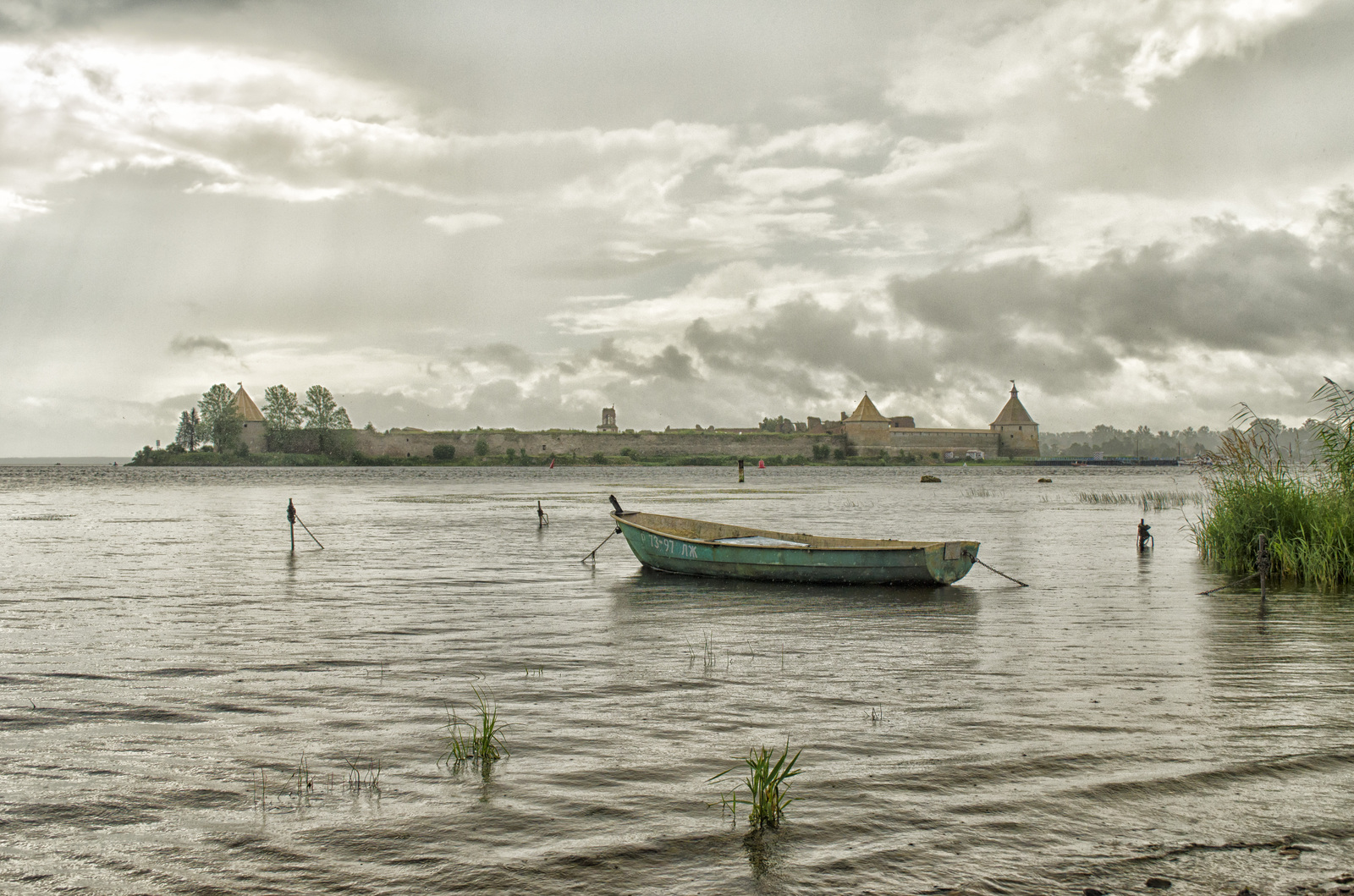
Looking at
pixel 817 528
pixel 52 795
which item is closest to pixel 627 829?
pixel 52 795

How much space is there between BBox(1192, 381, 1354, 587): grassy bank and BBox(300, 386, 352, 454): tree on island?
396ft

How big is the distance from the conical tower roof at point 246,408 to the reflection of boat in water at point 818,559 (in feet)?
396

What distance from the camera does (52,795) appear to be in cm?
534

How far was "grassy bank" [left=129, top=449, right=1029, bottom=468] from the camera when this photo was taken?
121438 mm

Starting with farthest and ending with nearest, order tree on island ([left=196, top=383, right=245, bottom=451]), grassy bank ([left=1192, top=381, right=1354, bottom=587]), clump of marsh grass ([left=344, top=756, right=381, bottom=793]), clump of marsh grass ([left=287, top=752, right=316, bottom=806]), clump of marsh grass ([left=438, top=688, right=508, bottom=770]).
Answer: tree on island ([left=196, top=383, right=245, bottom=451]), grassy bank ([left=1192, top=381, right=1354, bottom=587]), clump of marsh grass ([left=438, top=688, right=508, bottom=770]), clump of marsh grass ([left=344, top=756, right=381, bottom=793]), clump of marsh grass ([left=287, top=752, right=316, bottom=806])

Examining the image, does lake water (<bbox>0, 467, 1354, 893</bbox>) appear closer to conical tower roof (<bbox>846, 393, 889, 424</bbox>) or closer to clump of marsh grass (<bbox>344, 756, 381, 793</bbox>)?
clump of marsh grass (<bbox>344, 756, 381, 793</bbox>)

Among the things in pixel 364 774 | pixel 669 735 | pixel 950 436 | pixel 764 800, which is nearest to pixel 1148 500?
pixel 669 735

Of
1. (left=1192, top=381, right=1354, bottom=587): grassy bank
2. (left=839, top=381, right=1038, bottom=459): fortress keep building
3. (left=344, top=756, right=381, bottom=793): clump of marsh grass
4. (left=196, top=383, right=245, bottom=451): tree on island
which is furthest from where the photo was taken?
(left=839, top=381, right=1038, bottom=459): fortress keep building

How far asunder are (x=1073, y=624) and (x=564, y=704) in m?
6.85

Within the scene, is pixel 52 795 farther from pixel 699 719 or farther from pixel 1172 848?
pixel 1172 848

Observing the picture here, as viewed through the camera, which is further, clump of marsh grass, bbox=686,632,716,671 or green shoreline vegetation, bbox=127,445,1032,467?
green shoreline vegetation, bbox=127,445,1032,467

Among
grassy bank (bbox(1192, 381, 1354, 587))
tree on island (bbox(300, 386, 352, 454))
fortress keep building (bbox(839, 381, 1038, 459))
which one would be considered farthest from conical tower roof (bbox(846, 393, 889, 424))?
grassy bank (bbox(1192, 381, 1354, 587))

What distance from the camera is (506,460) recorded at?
5039 inches

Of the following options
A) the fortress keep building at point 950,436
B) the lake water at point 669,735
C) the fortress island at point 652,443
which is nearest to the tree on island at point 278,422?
the fortress island at point 652,443
